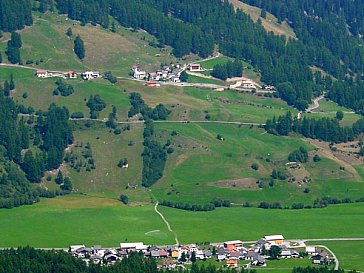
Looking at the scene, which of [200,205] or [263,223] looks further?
[200,205]

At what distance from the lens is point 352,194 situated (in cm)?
19438

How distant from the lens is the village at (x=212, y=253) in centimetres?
15800

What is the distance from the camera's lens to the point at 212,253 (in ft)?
529

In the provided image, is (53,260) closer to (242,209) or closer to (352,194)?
(242,209)

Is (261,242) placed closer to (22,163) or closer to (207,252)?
(207,252)

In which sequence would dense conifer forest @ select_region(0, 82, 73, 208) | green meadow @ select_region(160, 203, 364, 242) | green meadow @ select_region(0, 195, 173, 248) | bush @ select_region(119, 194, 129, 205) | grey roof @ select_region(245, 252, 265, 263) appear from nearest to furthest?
grey roof @ select_region(245, 252, 265, 263) → green meadow @ select_region(0, 195, 173, 248) → green meadow @ select_region(160, 203, 364, 242) → dense conifer forest @ select_region(0, 82, 73, 208) → bush @ select_region(119, 194, 129, 205)

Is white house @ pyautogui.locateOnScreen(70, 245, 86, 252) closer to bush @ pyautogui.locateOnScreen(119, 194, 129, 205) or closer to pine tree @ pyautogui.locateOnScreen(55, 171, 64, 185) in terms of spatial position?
bush @ pyautogui.locateOnScreen(119, 194, 129, 205)

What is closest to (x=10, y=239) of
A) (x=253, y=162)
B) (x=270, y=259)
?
(x=270, y=259)

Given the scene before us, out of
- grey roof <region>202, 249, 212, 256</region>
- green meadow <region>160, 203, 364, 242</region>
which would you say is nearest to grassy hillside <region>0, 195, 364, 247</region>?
green meadow <region>160, 203, 364, 242</region>

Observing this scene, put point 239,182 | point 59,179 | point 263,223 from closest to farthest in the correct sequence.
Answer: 1. point 263,223
2. point 59,179
3. point 239,182

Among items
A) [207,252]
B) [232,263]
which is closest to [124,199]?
[207,252]

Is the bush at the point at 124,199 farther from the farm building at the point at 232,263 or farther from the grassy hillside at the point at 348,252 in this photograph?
the farm building at the point at 232,263

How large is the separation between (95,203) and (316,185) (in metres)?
30.1

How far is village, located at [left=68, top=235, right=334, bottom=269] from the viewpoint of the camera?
158000 millimetres
